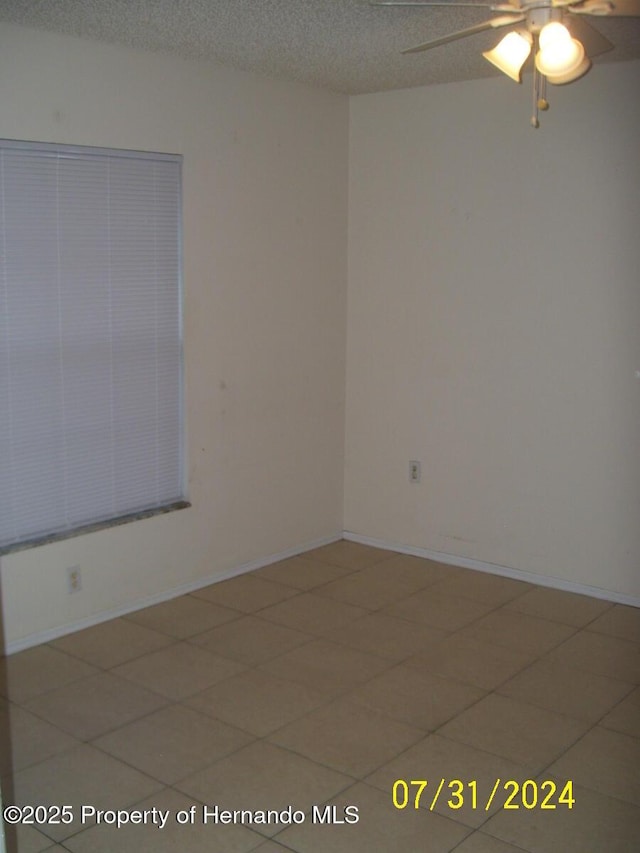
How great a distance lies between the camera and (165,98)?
391 cm

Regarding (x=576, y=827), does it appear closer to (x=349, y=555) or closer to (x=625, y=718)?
(x=625, y=718)

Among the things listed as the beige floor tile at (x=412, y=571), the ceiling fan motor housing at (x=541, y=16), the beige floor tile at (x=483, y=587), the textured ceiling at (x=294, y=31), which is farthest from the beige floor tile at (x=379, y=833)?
the textured ceiling at (x=294, y=31)

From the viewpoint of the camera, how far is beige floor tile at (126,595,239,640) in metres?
3.88

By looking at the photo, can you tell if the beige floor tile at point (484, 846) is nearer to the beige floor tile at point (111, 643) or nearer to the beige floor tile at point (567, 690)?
the beige floor tile at point (567, 690)

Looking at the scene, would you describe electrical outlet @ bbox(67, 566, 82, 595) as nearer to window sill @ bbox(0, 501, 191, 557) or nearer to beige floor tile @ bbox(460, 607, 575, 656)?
window sill @ bbox(0, 501, 191, 557)

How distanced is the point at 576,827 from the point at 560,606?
66.2 inches

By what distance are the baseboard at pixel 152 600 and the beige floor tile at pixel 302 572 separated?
4 cm

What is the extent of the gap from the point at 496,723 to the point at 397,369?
2.16m

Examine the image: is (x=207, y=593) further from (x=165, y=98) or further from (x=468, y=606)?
(x=165, y=98)

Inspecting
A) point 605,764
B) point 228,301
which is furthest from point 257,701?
point 228,301

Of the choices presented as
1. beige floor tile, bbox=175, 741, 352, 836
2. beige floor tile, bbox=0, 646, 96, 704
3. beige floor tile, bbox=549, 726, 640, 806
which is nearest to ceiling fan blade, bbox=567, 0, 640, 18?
beige floor tile, bbox=549, 726, 640, 806

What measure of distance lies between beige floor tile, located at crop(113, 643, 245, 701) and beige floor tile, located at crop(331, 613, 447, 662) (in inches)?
20.2

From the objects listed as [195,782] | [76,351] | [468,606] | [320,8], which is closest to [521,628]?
[468,606]

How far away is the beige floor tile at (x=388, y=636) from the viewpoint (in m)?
3.68
